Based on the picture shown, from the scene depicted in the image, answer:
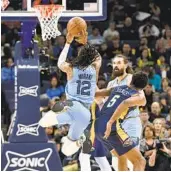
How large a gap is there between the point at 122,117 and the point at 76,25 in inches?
47.9

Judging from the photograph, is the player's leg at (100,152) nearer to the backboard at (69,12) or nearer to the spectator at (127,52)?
the backboard at (69,12)

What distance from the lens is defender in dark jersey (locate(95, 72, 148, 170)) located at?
32.4 ft

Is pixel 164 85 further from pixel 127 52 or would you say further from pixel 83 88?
pixel 83 88

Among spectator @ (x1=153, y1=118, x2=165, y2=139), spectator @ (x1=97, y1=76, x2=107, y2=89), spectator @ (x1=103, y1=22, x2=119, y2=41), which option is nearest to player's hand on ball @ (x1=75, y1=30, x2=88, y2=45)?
spectator @ (x1=153, y1=118, x2=165, y2=139)

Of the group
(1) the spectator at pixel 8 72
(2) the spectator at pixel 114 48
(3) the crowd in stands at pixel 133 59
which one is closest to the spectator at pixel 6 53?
(3) the crowd in stands at pixel 133 59

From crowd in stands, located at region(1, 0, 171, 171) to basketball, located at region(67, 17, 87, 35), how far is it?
144 centimetres

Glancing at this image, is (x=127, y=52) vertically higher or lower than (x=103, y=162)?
higher

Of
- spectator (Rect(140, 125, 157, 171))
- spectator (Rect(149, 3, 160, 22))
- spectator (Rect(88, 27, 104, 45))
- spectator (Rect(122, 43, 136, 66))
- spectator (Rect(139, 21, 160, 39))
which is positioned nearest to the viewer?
spectator (Rect(140, 125, 157, 171))

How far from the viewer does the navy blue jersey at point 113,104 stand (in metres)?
9.96

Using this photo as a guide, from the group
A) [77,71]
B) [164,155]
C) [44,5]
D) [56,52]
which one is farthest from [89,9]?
[56,52]

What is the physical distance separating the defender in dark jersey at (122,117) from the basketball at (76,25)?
32.7 inches

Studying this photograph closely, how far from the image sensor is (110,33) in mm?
17141

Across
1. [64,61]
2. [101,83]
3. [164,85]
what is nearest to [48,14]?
[64,61]

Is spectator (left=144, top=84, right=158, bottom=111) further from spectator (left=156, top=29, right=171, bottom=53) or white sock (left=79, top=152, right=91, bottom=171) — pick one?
white sock (left=79, top=152, right=91, bottom=171)
